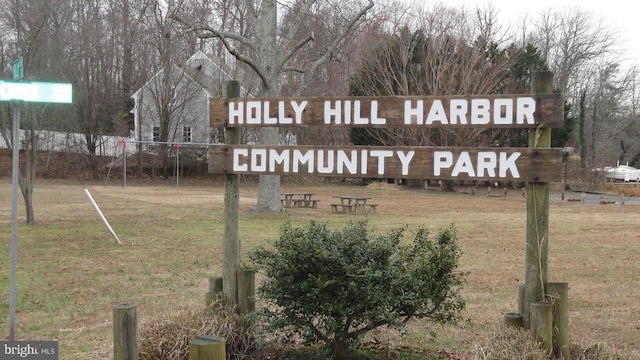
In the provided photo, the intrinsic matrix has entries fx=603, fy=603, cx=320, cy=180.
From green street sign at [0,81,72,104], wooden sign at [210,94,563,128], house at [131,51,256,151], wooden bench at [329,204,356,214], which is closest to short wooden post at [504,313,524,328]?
wooden sign at [210,94,563,128]

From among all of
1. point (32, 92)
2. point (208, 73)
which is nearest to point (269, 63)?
point (32, 92)

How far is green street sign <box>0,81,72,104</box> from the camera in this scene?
16.3ft

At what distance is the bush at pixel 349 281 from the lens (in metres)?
4.34

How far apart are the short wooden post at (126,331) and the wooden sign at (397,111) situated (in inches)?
78.9

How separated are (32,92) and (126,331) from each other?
7.50 ft

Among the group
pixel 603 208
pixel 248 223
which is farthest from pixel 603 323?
pixel 603 208

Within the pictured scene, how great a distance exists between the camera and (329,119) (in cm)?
507

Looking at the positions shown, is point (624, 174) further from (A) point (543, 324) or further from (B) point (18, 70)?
(B) point (18, 70)

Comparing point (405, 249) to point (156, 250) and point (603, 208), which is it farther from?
point (603, 208)

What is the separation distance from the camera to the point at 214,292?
540 cm

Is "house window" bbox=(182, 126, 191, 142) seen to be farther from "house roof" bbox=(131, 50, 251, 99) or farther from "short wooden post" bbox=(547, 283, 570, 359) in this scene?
"short wooden post" bbox=(547, 283, 570, 359)

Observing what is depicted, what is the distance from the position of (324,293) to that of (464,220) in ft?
50.5

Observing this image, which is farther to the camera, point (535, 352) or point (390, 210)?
point (390, 210)

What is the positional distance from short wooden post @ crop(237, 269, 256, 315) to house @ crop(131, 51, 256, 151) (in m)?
36.2
